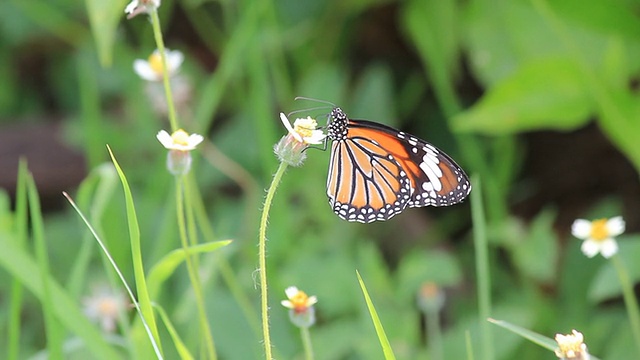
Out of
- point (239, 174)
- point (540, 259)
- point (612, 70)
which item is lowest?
point (540, 259)

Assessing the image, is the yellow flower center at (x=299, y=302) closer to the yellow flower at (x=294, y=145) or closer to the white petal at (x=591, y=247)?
the yellow flower at (x=294, y=145)

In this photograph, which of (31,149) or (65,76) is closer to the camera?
(31,149)

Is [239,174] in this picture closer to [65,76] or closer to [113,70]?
[113,70]

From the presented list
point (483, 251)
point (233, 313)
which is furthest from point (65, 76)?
point (483, 251)

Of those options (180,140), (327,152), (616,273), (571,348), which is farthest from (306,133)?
(327,152)

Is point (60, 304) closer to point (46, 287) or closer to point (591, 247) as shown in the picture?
point (46, 287)

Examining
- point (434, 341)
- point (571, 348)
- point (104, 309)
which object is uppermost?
point (571, 348)

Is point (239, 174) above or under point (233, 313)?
above
